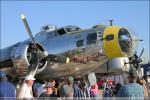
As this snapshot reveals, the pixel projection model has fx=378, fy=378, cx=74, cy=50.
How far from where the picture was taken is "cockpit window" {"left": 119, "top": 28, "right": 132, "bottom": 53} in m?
16.9

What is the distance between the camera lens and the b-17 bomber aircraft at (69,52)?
55.7ft

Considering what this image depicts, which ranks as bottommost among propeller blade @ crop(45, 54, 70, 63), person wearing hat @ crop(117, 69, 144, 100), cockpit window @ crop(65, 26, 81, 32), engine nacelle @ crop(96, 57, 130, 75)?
person wearing hat @ crop(117, 69, 144, 100)

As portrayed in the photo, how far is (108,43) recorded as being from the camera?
16859 mm

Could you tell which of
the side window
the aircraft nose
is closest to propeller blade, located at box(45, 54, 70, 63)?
the side window

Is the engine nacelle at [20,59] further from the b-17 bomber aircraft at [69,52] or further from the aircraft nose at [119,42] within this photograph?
the aircraft nose at [119,42]

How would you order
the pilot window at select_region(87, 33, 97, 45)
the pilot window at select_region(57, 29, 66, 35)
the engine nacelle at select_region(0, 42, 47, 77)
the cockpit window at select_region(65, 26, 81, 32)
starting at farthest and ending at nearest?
the cockpit window at select_region(65, 26, 81, 32), the pilot window at select_region(57, 29, 66, 35), the engine nacelle at select_region(0, 42, 47, 77), the pilot window at select_region(87, 33, 97, 45)

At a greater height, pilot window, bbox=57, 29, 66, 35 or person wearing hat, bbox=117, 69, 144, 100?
pilot window, bbox=57, 29, 66, 35

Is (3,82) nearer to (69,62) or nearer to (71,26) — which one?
(69,62)

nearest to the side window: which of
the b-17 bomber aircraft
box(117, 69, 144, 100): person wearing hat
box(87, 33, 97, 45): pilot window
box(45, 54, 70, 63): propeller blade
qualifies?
the b-17 bomber aircraft

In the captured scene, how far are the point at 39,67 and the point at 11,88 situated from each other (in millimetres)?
9912

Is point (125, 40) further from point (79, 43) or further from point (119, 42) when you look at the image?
point (79, 43)

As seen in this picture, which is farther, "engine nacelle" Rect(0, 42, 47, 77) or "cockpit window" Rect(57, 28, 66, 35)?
"cockpit window" Rect(57, 28, 66, 35)

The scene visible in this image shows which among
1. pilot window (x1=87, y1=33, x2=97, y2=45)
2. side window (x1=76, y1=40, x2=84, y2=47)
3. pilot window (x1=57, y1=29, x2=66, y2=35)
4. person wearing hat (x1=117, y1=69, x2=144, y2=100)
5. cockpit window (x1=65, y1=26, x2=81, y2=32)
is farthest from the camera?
cockpit window (x1=65, y1=26, x2=81, y2=32)

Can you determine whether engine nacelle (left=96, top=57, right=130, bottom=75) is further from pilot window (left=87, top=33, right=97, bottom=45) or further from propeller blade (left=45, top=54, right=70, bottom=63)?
propeller blade (left=45, top=54, right=70, bottom=63)
